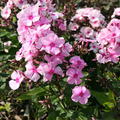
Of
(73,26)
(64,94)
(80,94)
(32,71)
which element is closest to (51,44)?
(32,71)

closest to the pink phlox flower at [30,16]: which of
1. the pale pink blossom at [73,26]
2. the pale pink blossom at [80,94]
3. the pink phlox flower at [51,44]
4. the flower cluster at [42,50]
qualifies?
the flower cluster at [42,50]

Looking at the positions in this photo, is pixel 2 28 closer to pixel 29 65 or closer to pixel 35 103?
pixel 35 103

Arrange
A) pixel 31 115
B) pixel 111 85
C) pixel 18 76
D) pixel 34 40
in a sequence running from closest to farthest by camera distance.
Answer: pixel 34 40 → pixel 18 76 → pixel 111 85 → pixel 31 115

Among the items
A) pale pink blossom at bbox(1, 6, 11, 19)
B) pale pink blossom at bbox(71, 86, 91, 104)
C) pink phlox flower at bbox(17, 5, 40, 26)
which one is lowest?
pale pink blossom at bbox(71, 86, 91, 104)

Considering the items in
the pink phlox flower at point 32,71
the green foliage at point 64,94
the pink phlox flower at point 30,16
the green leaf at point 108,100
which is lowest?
the green foliage at point 64,94

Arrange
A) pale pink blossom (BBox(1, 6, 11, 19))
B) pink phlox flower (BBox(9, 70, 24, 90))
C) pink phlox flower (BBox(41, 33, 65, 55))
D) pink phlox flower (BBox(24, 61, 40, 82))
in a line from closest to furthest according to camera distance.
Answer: pink phlox flower (BBox(41, 33, 65, 55)), pink phlox flower (BBox(24, 61, 40, 82)), pink phlox flower (BBox(9, 70, 24, 90)), pale pink blossom (BBox(1, 6, 11, 19))

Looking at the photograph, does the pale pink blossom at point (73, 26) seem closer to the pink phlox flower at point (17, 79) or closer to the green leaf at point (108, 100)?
the pink phlox flower at point (17, 79)

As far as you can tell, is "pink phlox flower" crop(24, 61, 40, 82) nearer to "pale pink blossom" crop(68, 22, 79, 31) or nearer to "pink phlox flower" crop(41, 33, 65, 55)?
"pink phlox flower" crop(41, 33, 65, 55)

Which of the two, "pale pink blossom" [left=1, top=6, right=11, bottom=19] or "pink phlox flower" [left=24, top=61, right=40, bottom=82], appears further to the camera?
"pale pink blossom" [left=1, top=6, right=11, bottom=19]

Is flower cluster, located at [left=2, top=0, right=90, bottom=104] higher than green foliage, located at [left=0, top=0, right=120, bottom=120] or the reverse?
higher

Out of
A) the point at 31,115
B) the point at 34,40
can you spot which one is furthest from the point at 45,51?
the point at 31,115

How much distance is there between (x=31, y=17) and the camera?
224 centimetres

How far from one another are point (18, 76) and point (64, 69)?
0.37 meters

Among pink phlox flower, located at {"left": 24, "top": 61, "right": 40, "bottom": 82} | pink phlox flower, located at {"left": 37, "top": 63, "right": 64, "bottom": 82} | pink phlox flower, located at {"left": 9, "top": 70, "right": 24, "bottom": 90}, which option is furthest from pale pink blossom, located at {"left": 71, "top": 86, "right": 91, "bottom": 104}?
pink phlox flower, located at {"left": 9, "top": 70, "right": 24, "bottom": 90}
